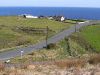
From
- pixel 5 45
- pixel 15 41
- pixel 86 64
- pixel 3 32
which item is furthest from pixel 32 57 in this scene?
pixel 3 32

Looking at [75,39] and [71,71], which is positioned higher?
[71,71]

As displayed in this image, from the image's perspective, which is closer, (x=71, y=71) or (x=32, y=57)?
(x=71, y=71)

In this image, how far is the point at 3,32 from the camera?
80.1m

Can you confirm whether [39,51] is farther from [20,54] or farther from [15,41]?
[15,41]

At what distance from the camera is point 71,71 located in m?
21.5

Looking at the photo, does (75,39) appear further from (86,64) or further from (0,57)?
(86,64)

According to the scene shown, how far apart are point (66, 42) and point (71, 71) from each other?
48222 millimetres

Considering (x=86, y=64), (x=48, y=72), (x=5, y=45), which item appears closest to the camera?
(x=48, y=72)

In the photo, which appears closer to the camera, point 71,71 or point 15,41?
point 71,71

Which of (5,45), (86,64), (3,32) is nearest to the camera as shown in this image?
(86,64)

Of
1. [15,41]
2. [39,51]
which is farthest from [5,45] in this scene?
[39,51]

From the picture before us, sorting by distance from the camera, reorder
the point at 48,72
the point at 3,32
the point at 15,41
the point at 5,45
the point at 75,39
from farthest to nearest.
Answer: the point at 3,32 → the point at 75,39 → the point at 15,41 → the point at 5,45 → the point at 48,72

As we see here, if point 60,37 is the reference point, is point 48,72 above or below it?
above

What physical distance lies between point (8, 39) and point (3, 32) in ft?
31.2
